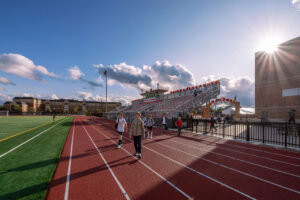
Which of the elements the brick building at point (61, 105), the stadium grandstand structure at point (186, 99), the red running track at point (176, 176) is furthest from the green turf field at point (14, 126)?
the brick building at point (61, 105)

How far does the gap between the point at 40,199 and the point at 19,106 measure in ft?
406

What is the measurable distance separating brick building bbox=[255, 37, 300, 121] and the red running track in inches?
857

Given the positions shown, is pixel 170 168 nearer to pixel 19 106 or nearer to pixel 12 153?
pixel 12 153

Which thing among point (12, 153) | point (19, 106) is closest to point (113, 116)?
point (12, 153)

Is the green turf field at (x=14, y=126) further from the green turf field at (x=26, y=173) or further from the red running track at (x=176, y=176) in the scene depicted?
the red running track at (x=176, y=176)

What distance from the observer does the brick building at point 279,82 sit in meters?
22.5

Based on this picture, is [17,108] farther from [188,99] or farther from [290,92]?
[290,92]

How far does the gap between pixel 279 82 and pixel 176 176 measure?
95.4ft

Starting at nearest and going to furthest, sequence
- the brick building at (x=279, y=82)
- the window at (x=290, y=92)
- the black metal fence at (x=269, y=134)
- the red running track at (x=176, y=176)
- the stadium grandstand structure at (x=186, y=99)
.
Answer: the red running track at (x=176, y=176) < the black metal fence at (x=269, y=134) < the stadium grandstand structure at (x=186, y=99) < the window at (x=290, y=92) < the brick building at (x=279, y=82)

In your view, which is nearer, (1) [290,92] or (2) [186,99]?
(1) [290,92]

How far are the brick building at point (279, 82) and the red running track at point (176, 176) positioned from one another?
857 inches

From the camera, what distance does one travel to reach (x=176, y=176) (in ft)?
15.6

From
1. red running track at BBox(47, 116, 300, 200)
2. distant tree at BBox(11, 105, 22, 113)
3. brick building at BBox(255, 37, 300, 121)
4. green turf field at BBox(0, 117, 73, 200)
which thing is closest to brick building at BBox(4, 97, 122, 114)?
distant tree at BBox(11, 105, 22, 113)

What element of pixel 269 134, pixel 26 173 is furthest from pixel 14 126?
pixel 269 134
